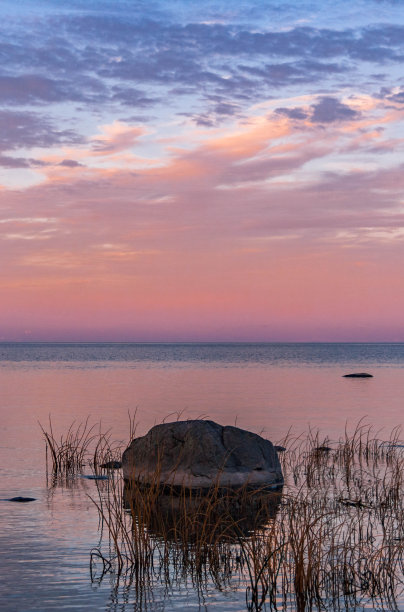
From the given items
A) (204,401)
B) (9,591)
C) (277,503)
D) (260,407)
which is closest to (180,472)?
(277,503)

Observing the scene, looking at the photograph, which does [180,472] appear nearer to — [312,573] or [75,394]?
[312,573]

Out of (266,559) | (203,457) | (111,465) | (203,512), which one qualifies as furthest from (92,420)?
(266,559)

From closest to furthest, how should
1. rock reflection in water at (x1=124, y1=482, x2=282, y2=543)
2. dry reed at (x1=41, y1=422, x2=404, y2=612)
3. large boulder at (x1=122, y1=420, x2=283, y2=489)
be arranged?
1. dry reed at (x1=41, y1=422, x2=404, y2=612)
2. rock reflection in water at (x1=124, y1=482, x2=282, y2=543)
3. large boulder at (x1=122, y1=420, x2=283, y2=489)

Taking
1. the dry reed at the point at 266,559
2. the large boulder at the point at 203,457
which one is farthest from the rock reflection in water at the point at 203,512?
the large boulder at the point at 203,457

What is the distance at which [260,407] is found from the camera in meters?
45.2

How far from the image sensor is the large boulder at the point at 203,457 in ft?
62.0

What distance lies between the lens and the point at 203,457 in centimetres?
1916

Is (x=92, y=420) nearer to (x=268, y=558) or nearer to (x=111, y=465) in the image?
(x=111, y=465)

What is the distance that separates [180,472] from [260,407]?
86.9 feet

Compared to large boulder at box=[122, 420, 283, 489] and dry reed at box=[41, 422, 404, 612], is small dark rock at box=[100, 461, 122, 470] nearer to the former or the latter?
large boulder at box=[122, 420, 283, 489]

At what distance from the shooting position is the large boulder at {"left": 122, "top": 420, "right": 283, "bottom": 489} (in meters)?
18.9

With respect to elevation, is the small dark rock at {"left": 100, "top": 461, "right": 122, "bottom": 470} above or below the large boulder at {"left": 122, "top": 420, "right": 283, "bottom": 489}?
below

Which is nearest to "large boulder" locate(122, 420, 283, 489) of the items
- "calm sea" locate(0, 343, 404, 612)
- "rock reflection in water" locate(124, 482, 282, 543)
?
"rock reflection in water" locate(124, 482, 282, 543)

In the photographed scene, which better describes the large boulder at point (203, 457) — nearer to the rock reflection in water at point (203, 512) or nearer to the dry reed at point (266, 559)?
the rock reflection in water at point (203, 512)
